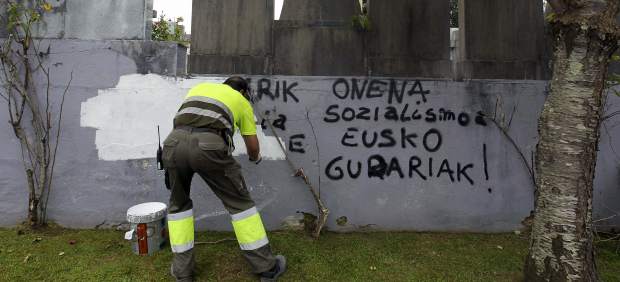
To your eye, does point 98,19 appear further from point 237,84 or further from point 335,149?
point 335,149

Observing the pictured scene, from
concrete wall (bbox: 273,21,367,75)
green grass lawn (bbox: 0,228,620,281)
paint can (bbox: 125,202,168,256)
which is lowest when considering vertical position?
green grass lawn (bbox: 0,228,620,281)

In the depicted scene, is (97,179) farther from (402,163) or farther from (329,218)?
(402,163)

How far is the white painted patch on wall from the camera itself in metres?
3.60

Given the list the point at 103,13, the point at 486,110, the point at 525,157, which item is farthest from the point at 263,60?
the point at 525,157

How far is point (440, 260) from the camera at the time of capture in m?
3.13

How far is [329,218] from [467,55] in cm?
221

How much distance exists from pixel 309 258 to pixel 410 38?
2.40m

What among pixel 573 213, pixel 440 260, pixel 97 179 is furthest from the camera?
pixel 97 179

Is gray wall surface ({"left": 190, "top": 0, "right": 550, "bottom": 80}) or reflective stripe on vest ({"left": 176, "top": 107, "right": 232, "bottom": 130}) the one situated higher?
gray wall surface ({"left": 190, "top": 0, "right": 550, "bottom": 80})

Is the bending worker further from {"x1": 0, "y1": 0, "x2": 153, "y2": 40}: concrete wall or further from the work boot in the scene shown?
{"x1": 0, "y1": 0, "x2": 153, "y2": 40}: concrete wall

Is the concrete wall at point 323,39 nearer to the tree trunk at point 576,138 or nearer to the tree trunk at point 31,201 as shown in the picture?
the tree trunk at point 576,138

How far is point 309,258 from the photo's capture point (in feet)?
10.2

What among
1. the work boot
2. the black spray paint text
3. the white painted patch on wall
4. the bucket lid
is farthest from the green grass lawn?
the black spray paint text

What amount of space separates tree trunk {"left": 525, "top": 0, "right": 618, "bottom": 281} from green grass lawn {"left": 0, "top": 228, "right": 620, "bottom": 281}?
53 centimetres
